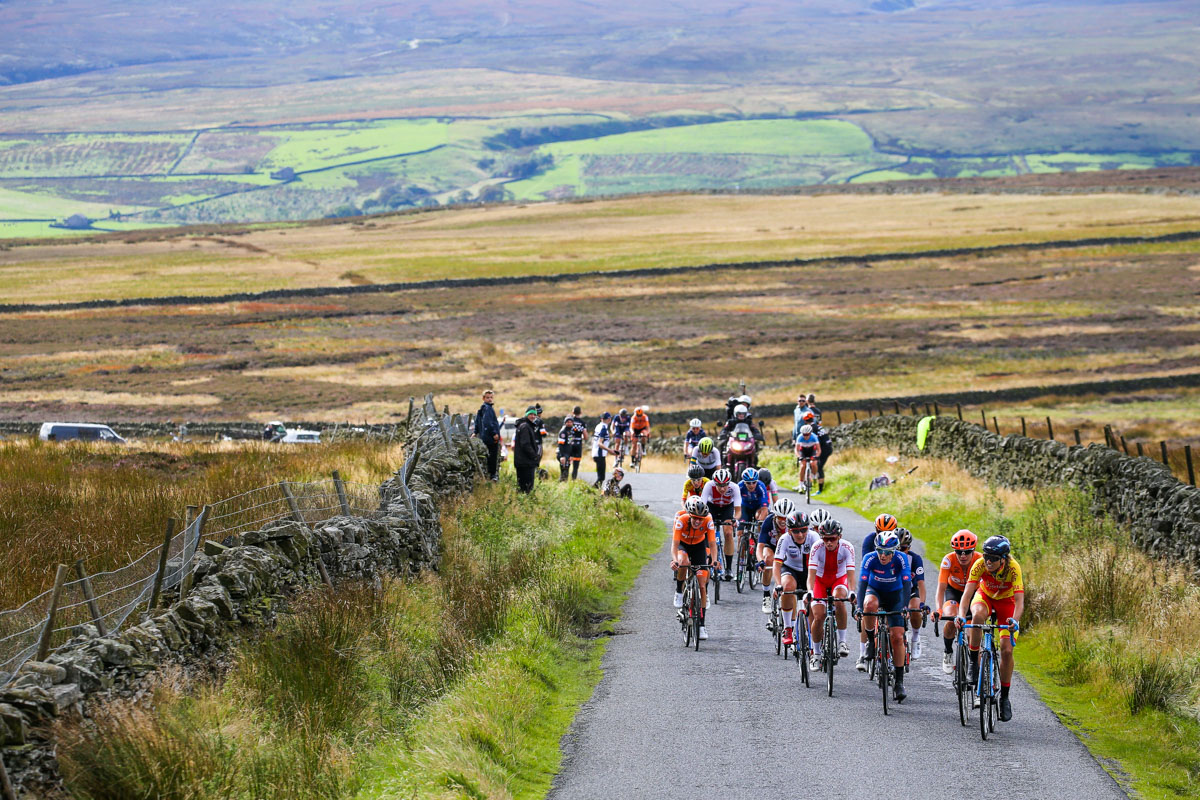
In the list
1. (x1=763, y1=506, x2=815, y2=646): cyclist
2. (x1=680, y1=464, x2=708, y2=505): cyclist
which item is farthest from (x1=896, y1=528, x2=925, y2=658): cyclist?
(x1=680, y1=464, x2=708, y2=505): cyclist

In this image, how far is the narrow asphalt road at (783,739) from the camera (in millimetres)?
10445

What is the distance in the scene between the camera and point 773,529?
54.5 ft

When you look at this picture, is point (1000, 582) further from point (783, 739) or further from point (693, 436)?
point (693, 436)

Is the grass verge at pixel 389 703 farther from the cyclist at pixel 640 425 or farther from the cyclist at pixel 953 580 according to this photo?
the cyclist at pixel 640 425

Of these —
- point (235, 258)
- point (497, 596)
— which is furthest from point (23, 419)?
point (235, 258)

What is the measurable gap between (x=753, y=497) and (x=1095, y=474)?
250 inches

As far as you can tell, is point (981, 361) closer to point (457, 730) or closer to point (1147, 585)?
point (1147, 585)

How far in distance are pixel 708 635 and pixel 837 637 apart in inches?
113

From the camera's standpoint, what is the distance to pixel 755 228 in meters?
139

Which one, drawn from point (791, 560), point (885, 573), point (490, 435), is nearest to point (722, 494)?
point (791, 560)

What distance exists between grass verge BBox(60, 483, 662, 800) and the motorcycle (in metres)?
7.98

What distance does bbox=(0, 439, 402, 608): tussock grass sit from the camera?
12.4 metres

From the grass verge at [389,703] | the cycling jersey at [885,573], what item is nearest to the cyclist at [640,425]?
the grass verge at [389,703]

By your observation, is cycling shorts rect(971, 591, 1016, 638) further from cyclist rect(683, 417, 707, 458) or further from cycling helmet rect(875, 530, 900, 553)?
cyclist rect(683, 417, 707, 458)
